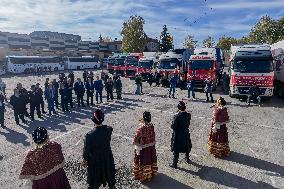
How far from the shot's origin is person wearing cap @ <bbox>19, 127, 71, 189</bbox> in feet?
20.2

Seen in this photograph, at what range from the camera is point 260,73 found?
65.9ft

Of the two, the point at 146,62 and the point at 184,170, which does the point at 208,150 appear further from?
the point at 146,62

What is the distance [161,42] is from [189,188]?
78.6 metres

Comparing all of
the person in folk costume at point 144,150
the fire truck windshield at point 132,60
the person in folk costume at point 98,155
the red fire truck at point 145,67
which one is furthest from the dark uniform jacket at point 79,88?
the fire truck windshield at point 132,60

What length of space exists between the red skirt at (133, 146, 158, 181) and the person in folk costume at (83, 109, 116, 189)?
51.9 inches

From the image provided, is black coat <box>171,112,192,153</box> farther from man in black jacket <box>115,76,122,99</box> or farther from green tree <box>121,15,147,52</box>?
green tree <box>121,15,147,52</box>

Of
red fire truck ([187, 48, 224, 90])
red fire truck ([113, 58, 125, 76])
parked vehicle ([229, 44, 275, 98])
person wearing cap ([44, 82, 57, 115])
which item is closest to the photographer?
person wearing cap ([44, 82, 57, 115])

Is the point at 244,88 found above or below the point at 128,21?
below

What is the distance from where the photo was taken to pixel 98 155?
7.29 meters

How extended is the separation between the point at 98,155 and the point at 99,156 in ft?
0.12

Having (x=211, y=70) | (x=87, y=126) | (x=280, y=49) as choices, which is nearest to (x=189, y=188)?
(x=87, y=126)

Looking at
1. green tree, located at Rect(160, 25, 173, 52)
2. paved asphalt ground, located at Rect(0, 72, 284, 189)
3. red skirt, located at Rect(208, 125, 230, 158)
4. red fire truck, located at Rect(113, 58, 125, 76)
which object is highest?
green tree, located at Rect(160, 25, 173, 52)

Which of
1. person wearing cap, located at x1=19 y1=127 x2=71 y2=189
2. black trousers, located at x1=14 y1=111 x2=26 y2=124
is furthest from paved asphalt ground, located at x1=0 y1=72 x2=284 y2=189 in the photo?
person wearing cap, located at x1=19 y1=127 x2=71 y2=189

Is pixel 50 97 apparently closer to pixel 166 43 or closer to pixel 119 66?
pixel 119 66
